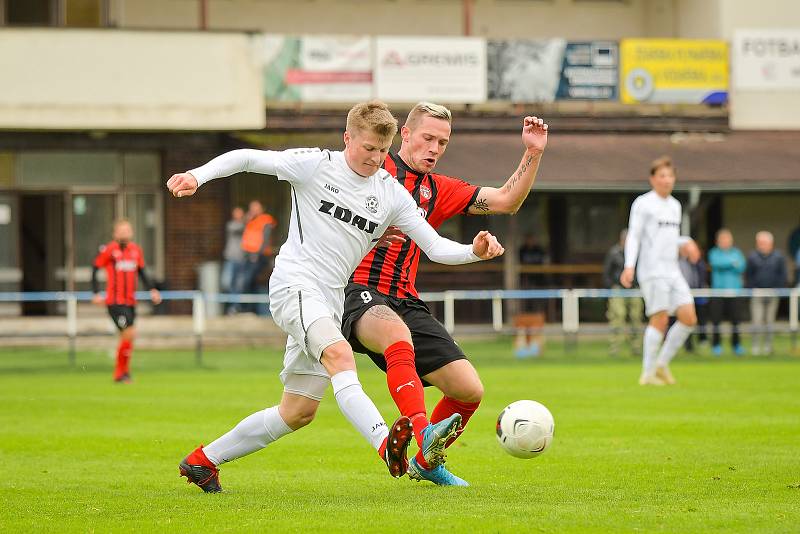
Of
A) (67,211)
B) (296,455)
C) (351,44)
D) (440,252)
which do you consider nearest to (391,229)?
(440,252)

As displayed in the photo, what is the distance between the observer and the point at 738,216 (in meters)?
31.4

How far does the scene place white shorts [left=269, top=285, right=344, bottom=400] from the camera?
23.9 ft

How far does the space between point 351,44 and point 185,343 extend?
22.0ft

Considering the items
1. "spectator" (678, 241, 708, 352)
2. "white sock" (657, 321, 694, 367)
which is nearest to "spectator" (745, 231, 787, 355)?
"spectator" (678, 241, 708, 352)

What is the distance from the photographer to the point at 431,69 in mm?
28047

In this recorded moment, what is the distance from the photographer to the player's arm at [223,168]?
22.9ft

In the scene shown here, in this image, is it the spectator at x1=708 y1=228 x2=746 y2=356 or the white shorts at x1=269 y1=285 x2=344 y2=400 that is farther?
the spectator at x1=708 y1=228 x2=746 y2=356

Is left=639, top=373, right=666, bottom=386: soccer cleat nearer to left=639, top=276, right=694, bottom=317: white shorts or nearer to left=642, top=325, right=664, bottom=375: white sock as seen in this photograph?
left=642, top=325, right=664, bottom=375: white sock

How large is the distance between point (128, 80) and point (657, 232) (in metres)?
14.0

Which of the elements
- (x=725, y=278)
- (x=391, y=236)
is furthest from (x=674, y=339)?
(x=391, y=236)

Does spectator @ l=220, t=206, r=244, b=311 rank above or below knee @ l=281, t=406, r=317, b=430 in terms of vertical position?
above

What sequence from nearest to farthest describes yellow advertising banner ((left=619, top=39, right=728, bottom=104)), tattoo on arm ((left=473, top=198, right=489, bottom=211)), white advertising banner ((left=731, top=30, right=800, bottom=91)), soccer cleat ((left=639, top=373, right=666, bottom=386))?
1. tattoo on arm ((left=473, top=198, right=489, bottom=211))
2. soccer cleat ((left=639, top=373, right=666, bottom=386))
3. yellow advertising banner ((left=619, top=39, right=728, bottom=104))
4. white advertising banner ((left=731, top=30, right=800, bottom=91))

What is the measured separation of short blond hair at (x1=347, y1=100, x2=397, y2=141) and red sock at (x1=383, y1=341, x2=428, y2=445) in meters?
1.18

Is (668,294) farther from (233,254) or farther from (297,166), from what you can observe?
(233,254)
